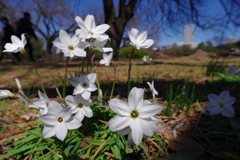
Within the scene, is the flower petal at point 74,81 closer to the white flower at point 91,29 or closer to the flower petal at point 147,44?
the white flower at point 91,29

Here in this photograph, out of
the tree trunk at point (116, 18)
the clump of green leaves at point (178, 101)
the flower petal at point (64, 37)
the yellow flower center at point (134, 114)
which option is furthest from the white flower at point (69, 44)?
the tree trunk at point (116, 18)

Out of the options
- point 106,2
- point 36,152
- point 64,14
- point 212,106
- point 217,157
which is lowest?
point 36,152

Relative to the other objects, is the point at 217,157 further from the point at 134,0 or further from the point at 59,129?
the point at 134,0

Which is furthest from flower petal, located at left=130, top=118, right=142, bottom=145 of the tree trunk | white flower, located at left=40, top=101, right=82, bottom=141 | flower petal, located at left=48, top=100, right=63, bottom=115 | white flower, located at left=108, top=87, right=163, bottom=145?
the tree trunk

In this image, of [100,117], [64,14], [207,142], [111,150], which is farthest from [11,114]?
[64,14]

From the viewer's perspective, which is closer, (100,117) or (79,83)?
(79,83)
